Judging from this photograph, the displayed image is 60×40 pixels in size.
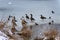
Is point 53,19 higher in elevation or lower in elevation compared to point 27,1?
lower

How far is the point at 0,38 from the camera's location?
1443mm

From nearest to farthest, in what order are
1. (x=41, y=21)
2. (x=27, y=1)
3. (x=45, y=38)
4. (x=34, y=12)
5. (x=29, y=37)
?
1. (x=45, y=38)
2. (x=29, y=37)
3. (x=41, y=21)
4. (x=34, y=12)
5. (x=27, y=1)

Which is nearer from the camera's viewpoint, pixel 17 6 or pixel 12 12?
pixel 12 12

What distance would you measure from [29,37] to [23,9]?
1867 millimetres

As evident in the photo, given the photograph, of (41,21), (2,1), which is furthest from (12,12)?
(2,1)

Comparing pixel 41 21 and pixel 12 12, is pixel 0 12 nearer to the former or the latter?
pixel 12 12

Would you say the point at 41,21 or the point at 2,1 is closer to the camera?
the point at 41,21

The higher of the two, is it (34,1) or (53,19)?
(34,1)

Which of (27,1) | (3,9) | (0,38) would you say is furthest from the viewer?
(27,1)

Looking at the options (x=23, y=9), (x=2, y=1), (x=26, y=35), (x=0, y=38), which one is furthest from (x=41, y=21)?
(x=2, y=1)

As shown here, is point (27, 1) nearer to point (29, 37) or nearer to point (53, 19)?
point (53, 19)

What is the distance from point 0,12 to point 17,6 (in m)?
0.48

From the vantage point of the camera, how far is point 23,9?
3.64 meters

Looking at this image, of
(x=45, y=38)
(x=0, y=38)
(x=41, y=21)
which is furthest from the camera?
(x=41, y=21)
